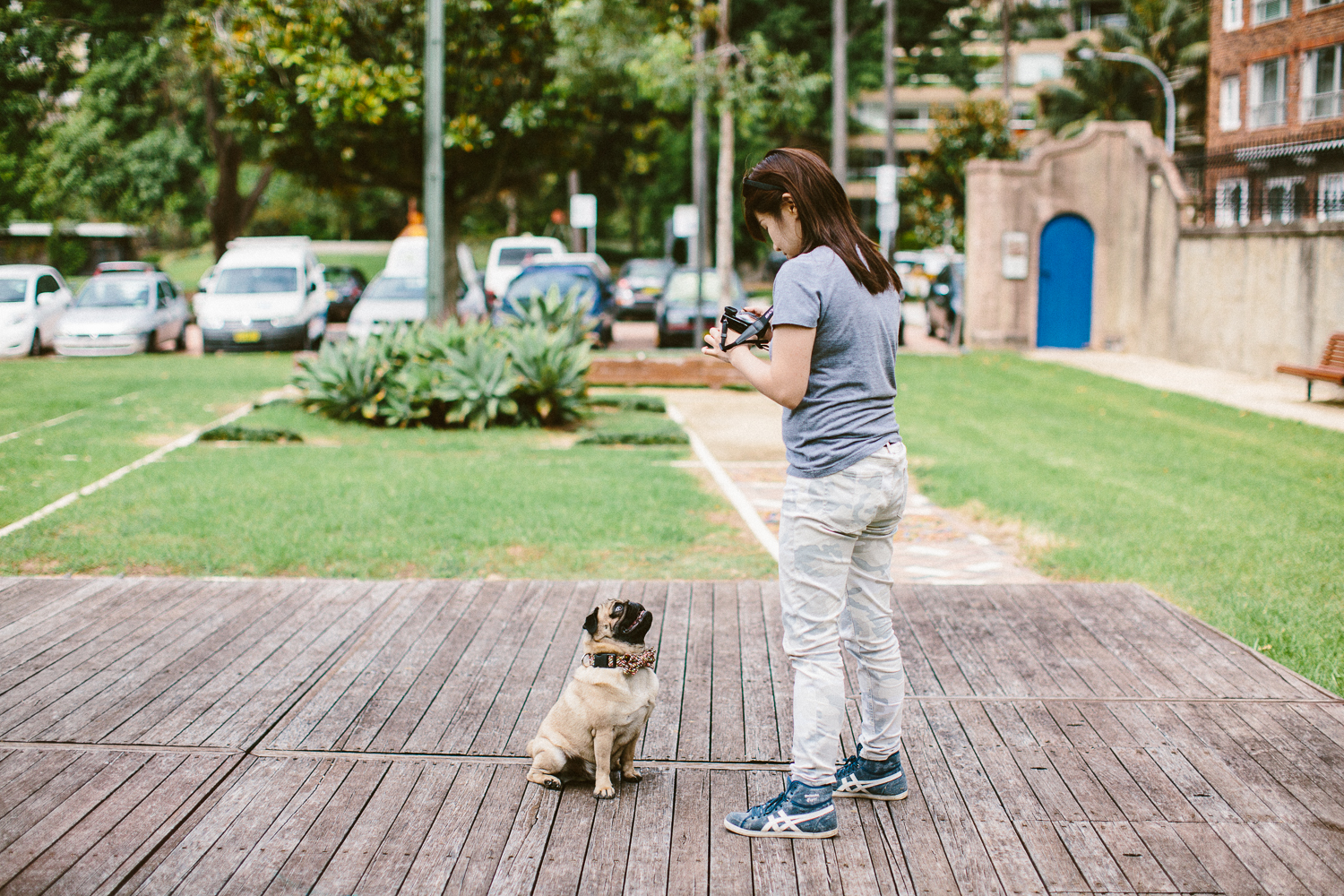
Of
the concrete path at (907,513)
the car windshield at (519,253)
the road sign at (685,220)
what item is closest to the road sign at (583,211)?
the car windshield at (519,253)

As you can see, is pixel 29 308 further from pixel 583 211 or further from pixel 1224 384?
pixel 1224 384

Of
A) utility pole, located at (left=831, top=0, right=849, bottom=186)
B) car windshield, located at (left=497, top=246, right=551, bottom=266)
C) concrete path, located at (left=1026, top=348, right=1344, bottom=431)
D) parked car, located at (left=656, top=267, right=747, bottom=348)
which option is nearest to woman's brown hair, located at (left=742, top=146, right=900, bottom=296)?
concrete path, located at (left=1026, top=348, right=1344, bottom=431)

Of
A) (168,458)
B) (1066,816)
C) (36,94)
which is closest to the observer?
(1066,816)

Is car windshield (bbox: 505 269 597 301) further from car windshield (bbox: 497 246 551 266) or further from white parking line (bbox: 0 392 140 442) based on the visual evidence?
car windshield (bbox: 497 246 551 266)

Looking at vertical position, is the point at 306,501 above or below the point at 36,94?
below

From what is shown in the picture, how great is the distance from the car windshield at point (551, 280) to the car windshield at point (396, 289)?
261 centimetres

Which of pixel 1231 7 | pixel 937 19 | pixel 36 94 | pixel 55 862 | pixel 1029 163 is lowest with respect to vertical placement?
pixel 55 862

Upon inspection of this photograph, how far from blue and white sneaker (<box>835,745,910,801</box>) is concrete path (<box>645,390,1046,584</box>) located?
282 cm

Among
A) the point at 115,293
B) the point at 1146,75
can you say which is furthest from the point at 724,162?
the point at 1146,75

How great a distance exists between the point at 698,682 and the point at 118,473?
6.53 m

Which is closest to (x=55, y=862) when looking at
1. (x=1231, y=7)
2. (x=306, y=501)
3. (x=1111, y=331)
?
(x=306, y=501)

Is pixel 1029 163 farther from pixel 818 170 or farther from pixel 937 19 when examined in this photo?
pixel 937 19

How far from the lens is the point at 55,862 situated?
10.2ft

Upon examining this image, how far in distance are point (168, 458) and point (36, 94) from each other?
24115 millimetres
